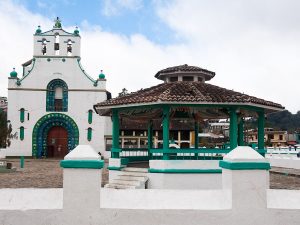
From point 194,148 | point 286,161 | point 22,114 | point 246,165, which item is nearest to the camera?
point 246,165

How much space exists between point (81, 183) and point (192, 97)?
709cm

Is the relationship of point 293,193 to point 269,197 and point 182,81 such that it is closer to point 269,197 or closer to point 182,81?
point 269,197

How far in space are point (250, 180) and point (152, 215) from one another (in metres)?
1.47

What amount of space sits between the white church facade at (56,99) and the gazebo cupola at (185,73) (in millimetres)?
23884

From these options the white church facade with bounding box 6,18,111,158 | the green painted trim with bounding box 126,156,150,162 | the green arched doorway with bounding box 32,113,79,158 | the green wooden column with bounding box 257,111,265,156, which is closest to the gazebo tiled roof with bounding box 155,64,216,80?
the green wooden column with bounding box 257,111,265,156

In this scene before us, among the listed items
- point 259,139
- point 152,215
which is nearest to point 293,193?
point 152,215

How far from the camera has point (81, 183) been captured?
5348 millimetres

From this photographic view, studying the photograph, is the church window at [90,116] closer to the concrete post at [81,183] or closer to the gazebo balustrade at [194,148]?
the gazebo balustrade at [194,148]

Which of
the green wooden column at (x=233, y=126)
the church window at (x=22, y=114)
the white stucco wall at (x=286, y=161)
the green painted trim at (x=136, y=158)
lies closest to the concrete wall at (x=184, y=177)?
the green wooden column at (x=233, y=126)

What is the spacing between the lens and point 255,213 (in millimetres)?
5453

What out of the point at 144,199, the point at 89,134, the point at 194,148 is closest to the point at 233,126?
the point at 194,148

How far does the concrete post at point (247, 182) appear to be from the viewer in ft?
17.8

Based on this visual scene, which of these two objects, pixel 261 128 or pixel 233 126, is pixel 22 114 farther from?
pixel 233 126

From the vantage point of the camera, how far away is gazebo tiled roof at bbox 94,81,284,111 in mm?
11789
